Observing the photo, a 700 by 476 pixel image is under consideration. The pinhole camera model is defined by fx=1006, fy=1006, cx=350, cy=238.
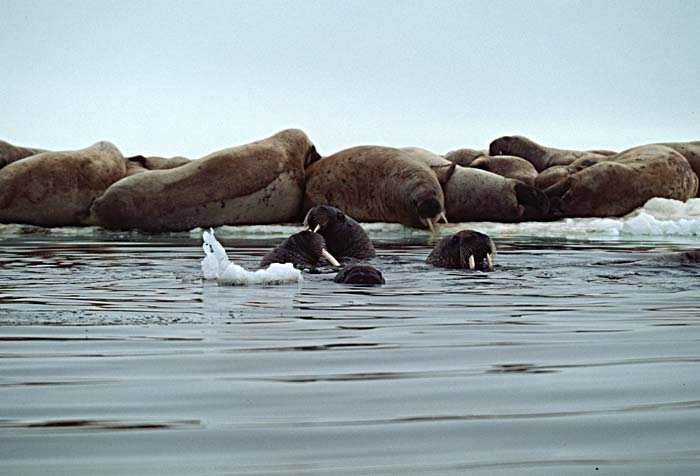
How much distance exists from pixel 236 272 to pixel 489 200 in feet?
41.4

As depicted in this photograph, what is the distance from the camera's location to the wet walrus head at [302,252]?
365 inches

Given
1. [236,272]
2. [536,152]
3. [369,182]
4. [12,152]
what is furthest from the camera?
[536,152]

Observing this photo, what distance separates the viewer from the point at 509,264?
984 cm

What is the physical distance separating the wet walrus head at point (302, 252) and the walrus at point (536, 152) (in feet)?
61.5

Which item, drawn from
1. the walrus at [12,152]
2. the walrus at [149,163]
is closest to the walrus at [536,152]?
the walrus at [149,163]

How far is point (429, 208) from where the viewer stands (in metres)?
17.4

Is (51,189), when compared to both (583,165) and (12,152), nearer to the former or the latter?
(12,152)

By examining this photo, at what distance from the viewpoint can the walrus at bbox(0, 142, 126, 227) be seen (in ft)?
66.5

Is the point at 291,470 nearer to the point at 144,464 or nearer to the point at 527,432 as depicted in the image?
the point at 144,464

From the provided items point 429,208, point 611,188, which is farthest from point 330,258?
point 611,188

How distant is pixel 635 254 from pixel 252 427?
9.55 m

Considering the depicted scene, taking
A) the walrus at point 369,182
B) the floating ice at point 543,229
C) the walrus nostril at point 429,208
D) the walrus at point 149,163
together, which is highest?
the walrus at point 149,163

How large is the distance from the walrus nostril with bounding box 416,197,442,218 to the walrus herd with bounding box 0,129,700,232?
0.23 metres

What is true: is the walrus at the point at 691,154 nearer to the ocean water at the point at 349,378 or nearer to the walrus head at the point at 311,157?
the walrus head at the point at 311,157
